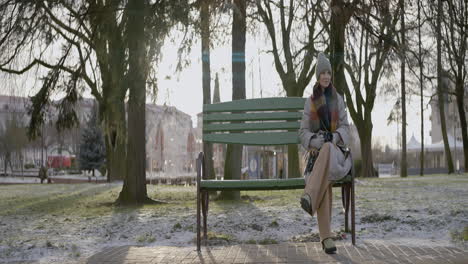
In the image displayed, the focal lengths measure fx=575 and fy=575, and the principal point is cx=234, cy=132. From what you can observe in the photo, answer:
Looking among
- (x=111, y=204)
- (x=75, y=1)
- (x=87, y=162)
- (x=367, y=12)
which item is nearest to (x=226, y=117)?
(x=367, y=12)

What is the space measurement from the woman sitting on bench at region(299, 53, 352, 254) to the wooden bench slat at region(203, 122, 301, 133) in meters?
0.68

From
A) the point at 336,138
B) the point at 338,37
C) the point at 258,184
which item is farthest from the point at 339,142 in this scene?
the point at 338,37

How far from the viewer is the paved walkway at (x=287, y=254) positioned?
4.07 m

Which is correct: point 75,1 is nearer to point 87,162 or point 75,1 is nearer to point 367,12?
point 367,12

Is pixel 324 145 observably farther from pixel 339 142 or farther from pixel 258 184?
pixel 258 184

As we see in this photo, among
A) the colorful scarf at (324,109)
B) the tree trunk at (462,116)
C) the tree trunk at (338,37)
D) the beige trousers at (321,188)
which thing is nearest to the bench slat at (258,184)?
the beige trousers at (321,188)

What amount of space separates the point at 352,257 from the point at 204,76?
918 centimetres

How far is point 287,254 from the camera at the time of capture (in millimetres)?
4379

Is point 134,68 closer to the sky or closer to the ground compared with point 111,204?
closer to the sky

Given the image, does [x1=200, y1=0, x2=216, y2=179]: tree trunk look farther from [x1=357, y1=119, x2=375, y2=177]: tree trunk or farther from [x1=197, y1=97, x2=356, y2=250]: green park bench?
[x1=357, y1=119, x2=375, y2=177]: tree trunk

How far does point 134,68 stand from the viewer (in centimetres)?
930

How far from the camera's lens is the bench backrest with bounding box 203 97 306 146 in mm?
5098

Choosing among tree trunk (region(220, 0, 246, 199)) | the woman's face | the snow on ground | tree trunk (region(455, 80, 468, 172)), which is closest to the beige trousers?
the woman's face

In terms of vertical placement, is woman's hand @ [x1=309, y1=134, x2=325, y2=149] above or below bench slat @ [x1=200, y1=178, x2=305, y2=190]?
above
